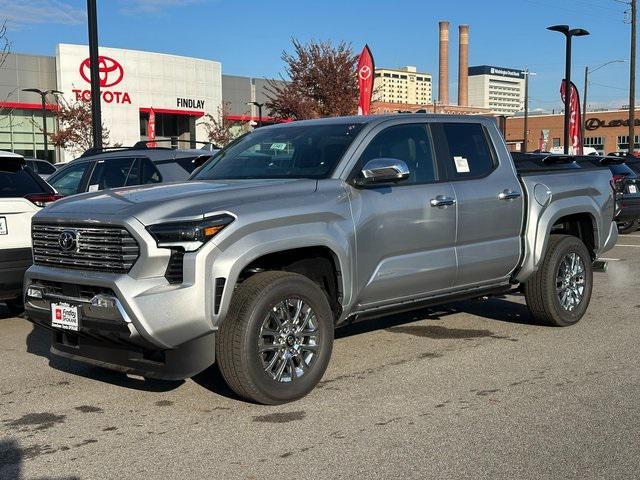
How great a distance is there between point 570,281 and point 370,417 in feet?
11.6

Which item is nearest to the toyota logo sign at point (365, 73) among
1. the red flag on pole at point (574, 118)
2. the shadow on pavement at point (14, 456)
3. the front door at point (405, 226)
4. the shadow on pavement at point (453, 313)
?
the shadow on pavement at point (453, 313)

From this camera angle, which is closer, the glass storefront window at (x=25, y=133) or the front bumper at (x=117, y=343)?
the front bumper at (x=117, y=343)

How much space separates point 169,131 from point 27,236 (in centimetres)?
5072

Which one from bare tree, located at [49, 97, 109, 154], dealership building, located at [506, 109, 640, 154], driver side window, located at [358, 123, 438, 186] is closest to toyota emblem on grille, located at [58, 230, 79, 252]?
driver side window, located at [358, 123, 438, 186]

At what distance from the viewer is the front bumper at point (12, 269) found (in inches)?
283

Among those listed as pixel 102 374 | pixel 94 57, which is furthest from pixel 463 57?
pixel 102 374

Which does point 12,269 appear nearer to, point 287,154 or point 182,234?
point 287,154

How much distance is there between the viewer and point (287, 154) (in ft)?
20.5

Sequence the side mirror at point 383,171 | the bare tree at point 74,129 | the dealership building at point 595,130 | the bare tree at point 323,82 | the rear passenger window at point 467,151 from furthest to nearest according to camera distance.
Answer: the dealership building at point 595,130
the bare tree at point 74,129
the bare tree at point 323,82
the rear passenger window at point 467,151
the side mirror at point 383,171

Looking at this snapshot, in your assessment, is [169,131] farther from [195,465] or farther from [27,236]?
[195,465]

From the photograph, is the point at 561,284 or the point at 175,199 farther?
the point at 561,284

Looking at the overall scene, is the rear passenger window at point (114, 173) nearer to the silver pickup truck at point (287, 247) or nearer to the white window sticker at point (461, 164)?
the silver pickup truck at point (287, 247)

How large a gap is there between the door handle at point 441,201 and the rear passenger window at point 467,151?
29cm

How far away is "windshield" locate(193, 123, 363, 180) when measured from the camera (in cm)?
597
